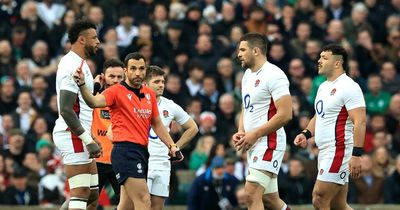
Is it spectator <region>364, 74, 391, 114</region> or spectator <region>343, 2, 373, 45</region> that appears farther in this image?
spectator <region>343, 2, 373, 45</region>

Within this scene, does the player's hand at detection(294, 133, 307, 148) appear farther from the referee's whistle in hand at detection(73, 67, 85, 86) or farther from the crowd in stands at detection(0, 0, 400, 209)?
the crowd in stands at detection(0, 0, 400, 209)

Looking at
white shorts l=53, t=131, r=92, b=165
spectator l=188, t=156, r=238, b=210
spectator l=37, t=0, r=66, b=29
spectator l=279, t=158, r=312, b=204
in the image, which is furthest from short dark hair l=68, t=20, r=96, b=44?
spectator l=37, t=0, r=66, b=29

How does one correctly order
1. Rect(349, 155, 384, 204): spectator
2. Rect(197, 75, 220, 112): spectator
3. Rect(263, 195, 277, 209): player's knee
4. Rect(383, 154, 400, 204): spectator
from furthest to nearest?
1. Rect(197, 75, 220, 112): spectator
2. Rect(349, 155, 384, 204): spectator
3. Rect(383, 154, 400, 204): spectator
4. Rect(263, 195, 277, 209): player's knee

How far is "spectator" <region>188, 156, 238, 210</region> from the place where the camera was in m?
21.8

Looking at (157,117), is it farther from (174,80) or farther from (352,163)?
(174,80)

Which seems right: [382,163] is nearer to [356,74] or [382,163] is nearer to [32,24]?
[356,74]

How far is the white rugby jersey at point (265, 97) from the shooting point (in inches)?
648

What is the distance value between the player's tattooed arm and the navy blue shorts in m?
0.51

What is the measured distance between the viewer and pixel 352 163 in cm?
1609

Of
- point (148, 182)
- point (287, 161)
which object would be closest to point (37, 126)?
point (287, 161)

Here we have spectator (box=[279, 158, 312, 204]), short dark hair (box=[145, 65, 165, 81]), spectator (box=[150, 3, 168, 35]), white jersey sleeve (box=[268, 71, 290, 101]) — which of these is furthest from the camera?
spectator (box=[150, 3, 168, 35])

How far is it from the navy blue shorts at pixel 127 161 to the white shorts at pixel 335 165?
237 centimetres

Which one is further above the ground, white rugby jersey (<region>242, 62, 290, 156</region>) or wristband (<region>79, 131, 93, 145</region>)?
white rugby jersey (<region>242, 62, 290, 156</region>)

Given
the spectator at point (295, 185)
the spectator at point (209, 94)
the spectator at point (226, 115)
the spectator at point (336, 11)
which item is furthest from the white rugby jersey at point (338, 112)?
the spectator at point (336, 11)
